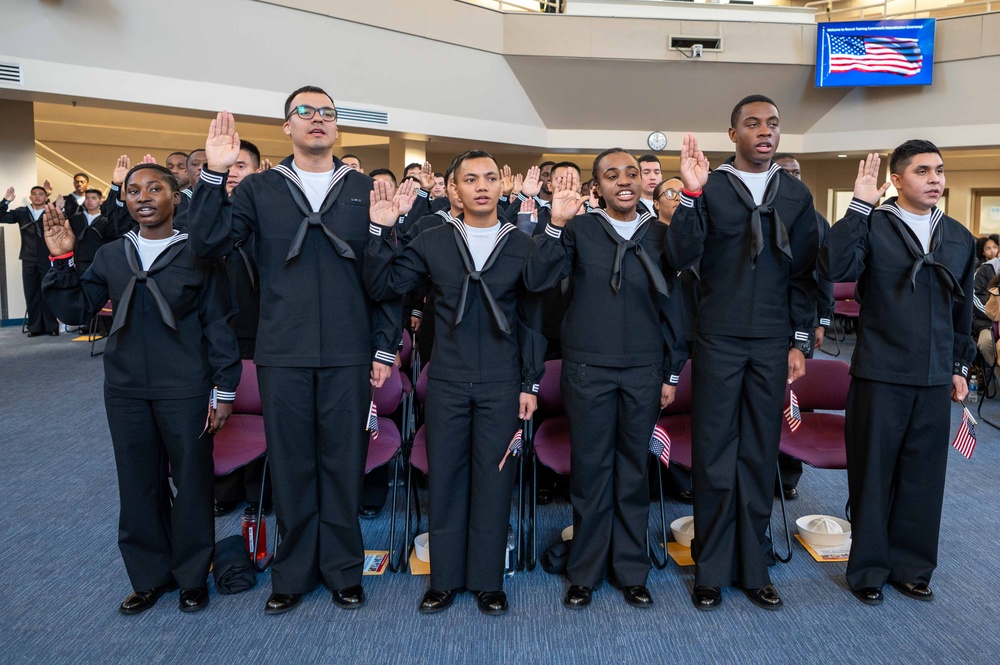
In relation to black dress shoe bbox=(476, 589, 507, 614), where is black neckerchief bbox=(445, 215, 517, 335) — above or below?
above

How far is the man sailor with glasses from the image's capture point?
299 centimetres

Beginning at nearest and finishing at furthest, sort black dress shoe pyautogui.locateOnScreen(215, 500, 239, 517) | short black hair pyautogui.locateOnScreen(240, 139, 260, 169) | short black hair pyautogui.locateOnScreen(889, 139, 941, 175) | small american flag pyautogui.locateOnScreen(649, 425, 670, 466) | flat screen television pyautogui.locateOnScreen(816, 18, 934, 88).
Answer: short black hair pyautogui.locateOnScreen(889, 139, 941, 175), small american flag pyautogui.locateOnScreen(649, 425, 670, 466), black dress shoe pyautogui.locateOnScreen(215, 500, 239, 517), short black hair pyautogui.locateOnScreen(240, 139, 260, 169), flat screen television pyautogui.locateOnScreen(816, 18, 934, 88)

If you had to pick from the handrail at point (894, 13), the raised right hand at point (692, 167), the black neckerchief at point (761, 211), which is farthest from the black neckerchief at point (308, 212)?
the handrail at point (894, 13)

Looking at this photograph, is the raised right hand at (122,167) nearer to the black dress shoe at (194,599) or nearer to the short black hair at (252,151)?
the short black hair at (252,151)

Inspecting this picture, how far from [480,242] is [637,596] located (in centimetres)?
161

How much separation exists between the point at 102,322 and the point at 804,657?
9846mm

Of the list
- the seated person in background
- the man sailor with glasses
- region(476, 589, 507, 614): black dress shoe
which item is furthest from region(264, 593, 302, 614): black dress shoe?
region(476, 589, 507, 614): black dress shoe

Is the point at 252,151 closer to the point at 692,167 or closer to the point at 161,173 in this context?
the point at 161,173

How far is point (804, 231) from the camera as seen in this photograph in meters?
3.13

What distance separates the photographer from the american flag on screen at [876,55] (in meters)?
13.1

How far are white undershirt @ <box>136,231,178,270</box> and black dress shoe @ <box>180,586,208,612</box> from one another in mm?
1329

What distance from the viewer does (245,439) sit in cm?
370

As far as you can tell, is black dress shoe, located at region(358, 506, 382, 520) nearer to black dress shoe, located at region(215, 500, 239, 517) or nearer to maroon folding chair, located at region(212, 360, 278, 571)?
maroon folding chair, located at region(212, 360, 278, 571)

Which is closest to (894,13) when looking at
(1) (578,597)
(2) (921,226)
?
(2) (921,226)
